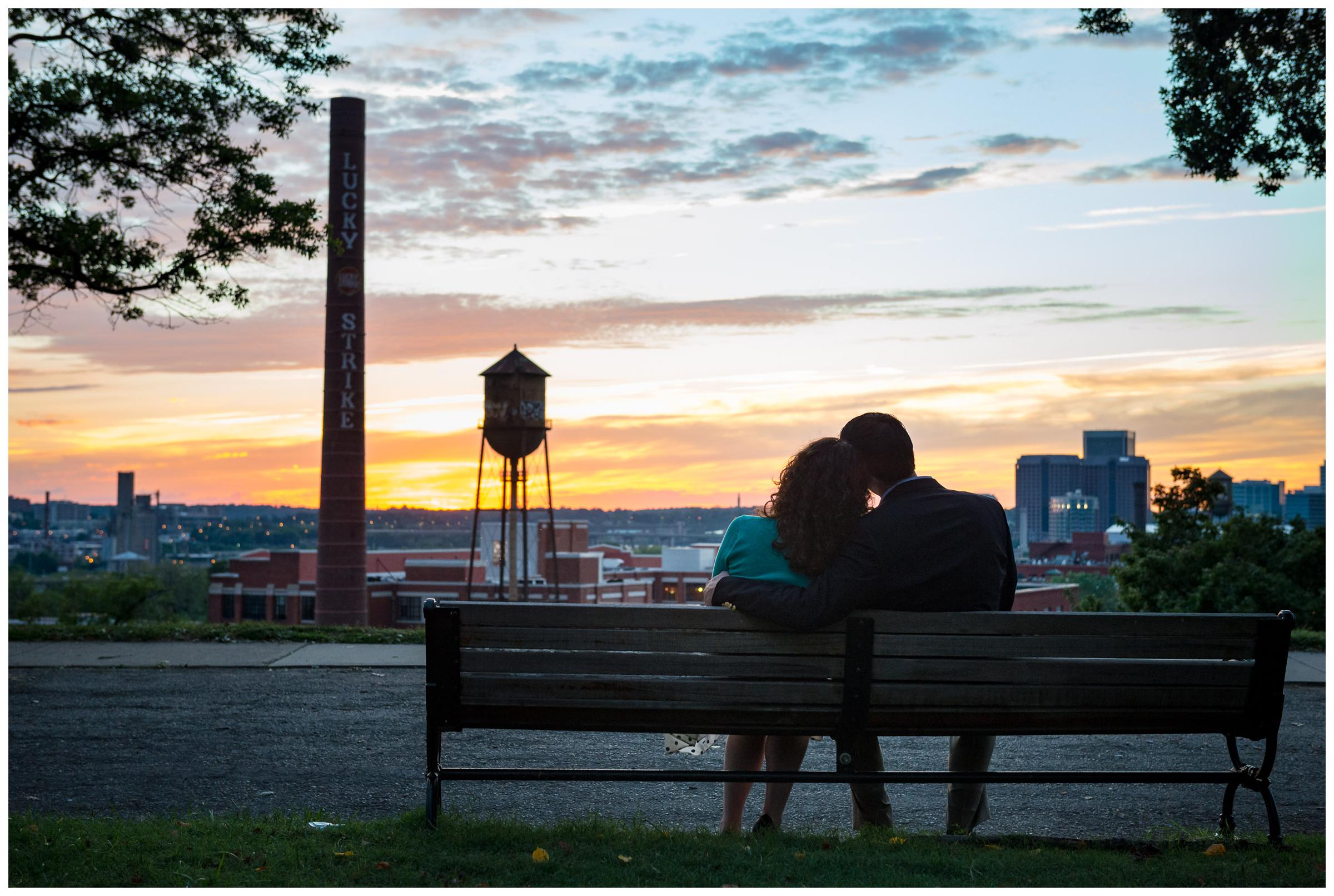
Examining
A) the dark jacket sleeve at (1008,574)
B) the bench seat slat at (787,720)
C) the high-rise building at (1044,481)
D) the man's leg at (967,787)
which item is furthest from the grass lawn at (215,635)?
the high-rise building at (1044,481)

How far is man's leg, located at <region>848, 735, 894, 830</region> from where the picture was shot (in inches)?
187

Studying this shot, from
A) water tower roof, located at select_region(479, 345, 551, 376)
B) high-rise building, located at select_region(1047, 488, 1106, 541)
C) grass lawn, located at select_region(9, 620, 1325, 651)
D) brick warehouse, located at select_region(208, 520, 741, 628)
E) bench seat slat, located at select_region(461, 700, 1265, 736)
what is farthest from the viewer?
high-rise building, located at select_region(1047, 488, 1106, 541)

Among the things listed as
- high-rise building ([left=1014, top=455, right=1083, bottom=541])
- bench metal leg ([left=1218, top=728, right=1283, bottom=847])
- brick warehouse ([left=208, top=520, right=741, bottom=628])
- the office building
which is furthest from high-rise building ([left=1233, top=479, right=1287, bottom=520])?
high-rise building ([left=1014, top=455, right=1083, bottom=541])

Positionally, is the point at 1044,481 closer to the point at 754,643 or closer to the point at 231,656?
the point at 231,656

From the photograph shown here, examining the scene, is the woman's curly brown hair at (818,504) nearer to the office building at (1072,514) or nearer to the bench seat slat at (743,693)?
the bench seat slat at (743,693)

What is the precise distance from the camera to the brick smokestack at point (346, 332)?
34250 mm

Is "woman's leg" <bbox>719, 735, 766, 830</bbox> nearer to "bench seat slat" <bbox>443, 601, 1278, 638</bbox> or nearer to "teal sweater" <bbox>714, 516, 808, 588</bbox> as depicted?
"bench seat slat" <bbox>443, 601, 1278, 638</bbox>

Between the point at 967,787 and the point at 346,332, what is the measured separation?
1249 inches

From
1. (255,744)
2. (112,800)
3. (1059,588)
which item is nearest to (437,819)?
(112,800)

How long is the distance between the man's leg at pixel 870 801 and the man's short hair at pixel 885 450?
3.38 feet

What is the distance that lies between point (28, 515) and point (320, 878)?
5914 inches

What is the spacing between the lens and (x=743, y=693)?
4461 mm

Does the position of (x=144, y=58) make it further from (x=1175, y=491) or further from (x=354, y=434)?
(x=354, y=434)

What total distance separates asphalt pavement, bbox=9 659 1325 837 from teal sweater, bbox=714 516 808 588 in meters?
1.25
